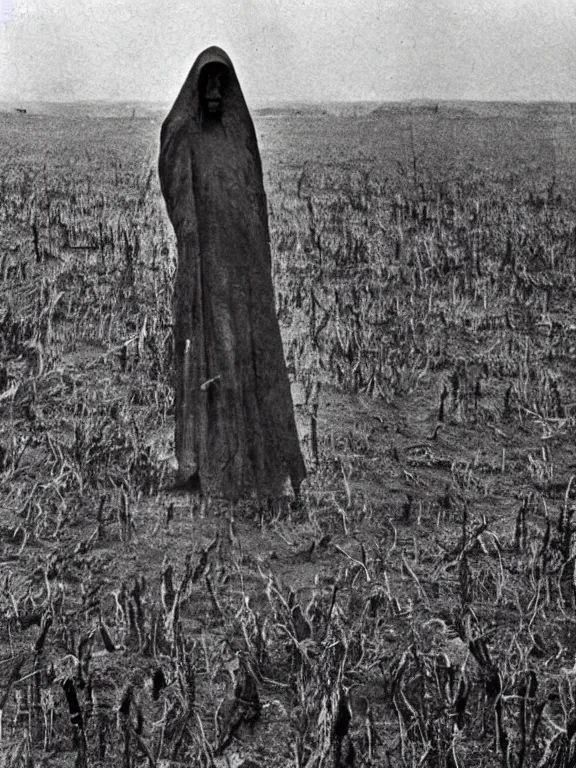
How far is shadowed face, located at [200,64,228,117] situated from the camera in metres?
5.10

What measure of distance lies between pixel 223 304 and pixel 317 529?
1.31m

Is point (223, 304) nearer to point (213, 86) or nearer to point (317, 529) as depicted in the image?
point (213, 86)

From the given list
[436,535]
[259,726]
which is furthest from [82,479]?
[259,726]

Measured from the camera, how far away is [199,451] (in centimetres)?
551

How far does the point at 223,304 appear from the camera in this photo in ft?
17.6

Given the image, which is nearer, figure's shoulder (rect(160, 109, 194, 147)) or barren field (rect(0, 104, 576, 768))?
barren field (rect(0, 104, 576, 768))

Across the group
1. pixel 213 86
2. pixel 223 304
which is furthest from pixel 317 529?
pixel 213 86

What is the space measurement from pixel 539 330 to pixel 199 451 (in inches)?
213

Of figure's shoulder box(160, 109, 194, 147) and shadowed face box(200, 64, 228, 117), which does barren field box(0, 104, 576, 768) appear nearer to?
figure's shoulder box(160, 109, 194, 147)

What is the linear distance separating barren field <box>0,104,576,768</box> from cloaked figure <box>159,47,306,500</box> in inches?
10.9

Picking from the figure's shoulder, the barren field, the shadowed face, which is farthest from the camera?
the figure's shoulder

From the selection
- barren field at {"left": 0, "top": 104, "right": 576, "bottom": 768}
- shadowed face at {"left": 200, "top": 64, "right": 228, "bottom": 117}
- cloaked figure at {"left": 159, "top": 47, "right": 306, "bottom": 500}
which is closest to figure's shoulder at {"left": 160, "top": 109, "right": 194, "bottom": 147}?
cloaked figure at {"left": 159, "top": 47, "right": 306, "bottom": 500}

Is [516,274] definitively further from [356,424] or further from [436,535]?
[436,535]

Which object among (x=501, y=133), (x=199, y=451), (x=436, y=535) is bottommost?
(x=436, y=535)
